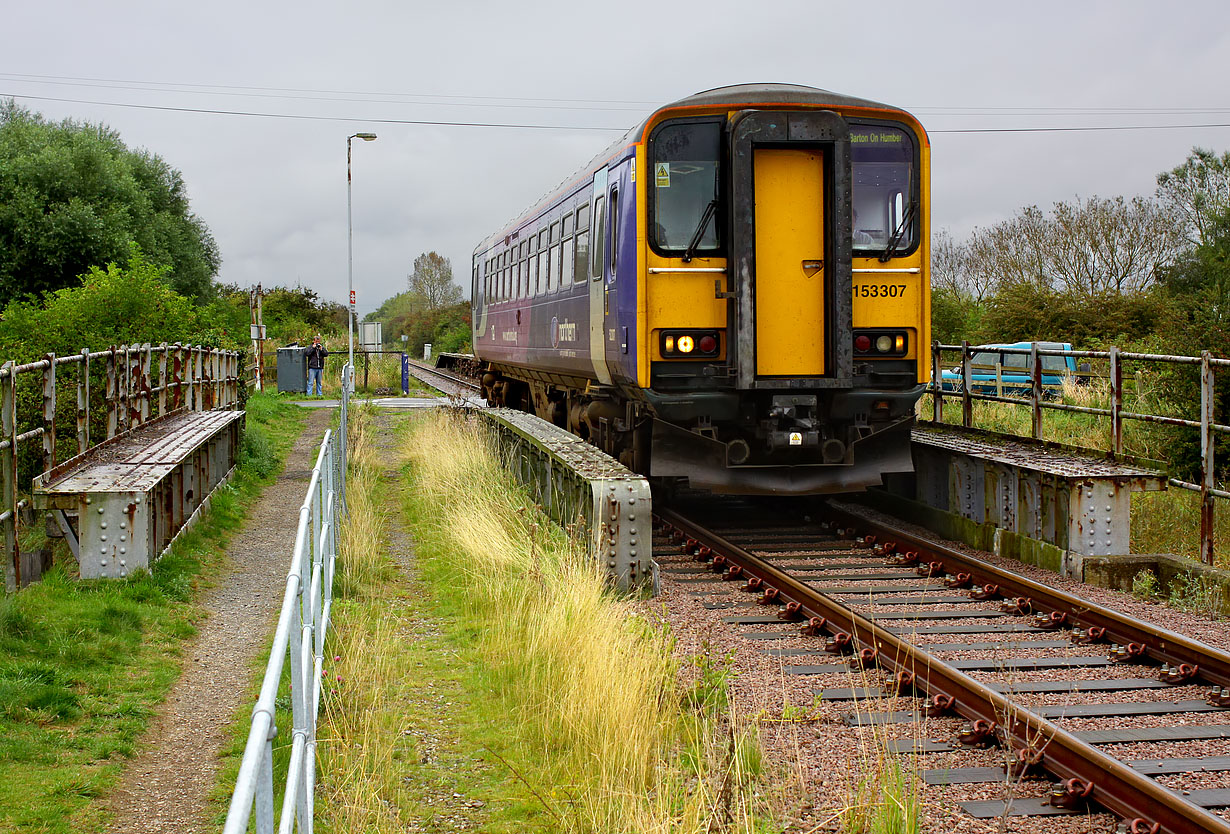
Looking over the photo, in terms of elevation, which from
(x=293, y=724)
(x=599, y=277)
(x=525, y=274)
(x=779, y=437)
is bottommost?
(x=293, y=724)

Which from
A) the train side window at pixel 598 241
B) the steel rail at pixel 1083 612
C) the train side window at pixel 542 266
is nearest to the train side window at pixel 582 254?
the train side window at pixel 598 241

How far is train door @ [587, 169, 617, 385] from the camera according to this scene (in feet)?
35.6

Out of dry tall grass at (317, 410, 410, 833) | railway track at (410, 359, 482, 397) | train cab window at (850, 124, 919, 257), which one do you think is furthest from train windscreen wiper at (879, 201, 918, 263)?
railway track at (410, 359, 482, 397)

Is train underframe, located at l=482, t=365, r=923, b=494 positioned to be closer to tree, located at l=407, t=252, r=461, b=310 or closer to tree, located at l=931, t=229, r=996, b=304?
tree, located at l=931, t=229, r=996, b=304

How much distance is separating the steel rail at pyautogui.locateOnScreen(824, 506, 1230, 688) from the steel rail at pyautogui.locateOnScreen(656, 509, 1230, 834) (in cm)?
124

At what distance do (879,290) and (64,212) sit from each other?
29.0 m

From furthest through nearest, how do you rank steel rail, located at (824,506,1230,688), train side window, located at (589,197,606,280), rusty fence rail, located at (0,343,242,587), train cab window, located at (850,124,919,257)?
train side window, located at (589,197,606,280), train cab window, located at (850,124,919,257), rusty fence rail, located at (0,343,242,587), steel rail, located at (824,506,1230,688)

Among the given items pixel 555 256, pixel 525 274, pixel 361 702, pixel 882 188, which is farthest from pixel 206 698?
pixel 525 274

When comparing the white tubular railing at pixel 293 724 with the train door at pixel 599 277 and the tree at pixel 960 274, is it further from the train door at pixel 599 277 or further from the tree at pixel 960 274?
the tree at pixel 960 274

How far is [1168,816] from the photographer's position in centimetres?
426

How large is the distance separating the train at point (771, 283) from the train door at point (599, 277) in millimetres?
330

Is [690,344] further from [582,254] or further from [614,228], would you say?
[582,254]

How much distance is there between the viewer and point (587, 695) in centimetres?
546

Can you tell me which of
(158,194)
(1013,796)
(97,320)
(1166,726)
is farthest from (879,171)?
(158,194)
